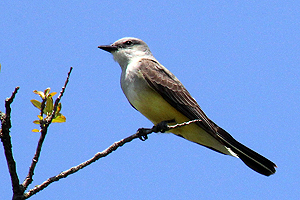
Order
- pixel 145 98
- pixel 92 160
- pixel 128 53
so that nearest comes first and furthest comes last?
pixel 92 160, pixel 145 98, pixel 128 53

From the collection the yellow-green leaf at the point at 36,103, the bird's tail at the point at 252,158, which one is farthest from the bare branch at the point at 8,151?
the bird's tail at the point at 252,158

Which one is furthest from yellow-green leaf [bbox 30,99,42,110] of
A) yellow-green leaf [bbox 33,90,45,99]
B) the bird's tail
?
the bird's tail

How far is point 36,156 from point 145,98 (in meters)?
3.46

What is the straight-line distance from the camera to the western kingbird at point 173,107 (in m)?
6.68

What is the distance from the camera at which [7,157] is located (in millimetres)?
3223

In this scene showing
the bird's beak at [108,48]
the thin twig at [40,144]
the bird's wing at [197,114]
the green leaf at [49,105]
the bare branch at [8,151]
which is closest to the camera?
the bare branch at [8,151]

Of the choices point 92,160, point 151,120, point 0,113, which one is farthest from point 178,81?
point 0,113

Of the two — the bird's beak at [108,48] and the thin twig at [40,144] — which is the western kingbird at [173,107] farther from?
the thin twig at [40,144]

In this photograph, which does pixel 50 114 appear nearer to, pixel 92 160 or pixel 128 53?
pixel 92 160

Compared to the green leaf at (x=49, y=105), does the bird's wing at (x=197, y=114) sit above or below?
above

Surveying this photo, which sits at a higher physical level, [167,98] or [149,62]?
[149,62]

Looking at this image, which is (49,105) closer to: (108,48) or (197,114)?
(197,114)

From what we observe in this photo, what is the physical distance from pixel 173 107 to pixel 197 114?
1.56 feet

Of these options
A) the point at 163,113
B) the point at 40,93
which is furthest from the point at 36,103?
the point at 163,113
